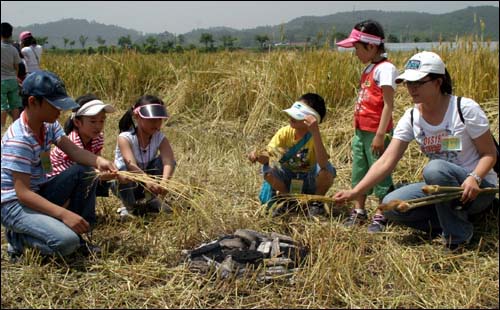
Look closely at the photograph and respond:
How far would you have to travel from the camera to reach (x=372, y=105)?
336cm

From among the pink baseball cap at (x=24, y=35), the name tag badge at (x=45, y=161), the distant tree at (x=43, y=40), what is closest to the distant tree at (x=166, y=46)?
the distant tree at (x=43, y=40)

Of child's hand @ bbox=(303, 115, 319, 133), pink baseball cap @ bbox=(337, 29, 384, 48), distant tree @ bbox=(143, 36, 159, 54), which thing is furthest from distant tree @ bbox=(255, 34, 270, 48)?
child's hand @ bbox=(303, 115, 319, 133)

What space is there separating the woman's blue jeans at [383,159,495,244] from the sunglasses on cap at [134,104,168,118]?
→ 1478 millimetres

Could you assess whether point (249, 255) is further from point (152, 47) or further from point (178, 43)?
point (152, 47)

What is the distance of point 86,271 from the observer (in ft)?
8.49

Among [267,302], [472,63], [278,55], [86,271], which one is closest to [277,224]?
[267,302]

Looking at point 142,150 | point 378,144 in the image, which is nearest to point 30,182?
point 142,150

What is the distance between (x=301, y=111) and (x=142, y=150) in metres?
1.09

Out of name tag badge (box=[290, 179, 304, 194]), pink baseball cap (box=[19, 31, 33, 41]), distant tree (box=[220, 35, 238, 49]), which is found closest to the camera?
name tag badge (box=[290, 179, 304, 194])

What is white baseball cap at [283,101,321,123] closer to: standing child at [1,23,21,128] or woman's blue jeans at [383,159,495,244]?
woman's blue jeans at [383,159,495,244]

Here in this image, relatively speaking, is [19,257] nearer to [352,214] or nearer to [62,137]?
[62,137]

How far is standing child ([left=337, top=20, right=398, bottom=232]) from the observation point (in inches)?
125

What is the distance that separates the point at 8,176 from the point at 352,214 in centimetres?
204

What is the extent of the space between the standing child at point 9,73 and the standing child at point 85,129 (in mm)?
2964
